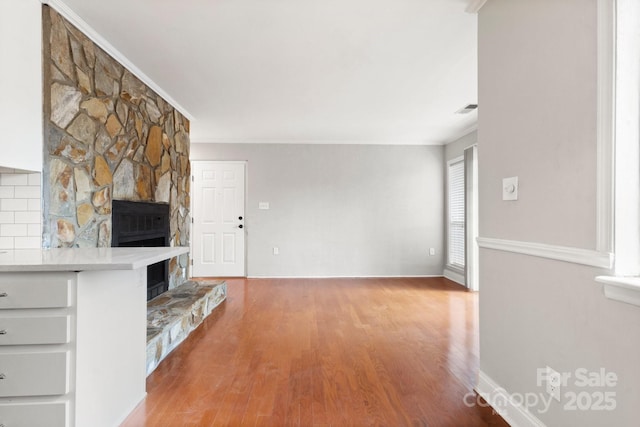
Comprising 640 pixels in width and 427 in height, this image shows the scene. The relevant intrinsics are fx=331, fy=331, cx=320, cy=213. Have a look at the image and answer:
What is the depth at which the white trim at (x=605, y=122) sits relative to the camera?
1138 millimetres

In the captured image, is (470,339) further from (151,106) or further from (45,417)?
(151,106)

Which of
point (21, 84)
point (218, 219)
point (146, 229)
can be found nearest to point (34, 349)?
point (21, 84)

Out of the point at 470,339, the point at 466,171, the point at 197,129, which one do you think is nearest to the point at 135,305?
the point at 470,339

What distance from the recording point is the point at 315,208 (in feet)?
18.7

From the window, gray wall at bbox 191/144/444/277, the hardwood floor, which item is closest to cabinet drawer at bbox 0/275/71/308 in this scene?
the hardwood floor

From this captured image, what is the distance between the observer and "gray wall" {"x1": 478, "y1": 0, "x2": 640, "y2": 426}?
120cm

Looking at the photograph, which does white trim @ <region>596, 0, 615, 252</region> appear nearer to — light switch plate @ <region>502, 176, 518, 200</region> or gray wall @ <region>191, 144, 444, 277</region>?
light switch plate @ <region>502, 176, 518, 200</region>

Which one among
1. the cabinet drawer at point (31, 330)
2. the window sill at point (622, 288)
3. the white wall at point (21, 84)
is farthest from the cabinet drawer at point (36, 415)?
the window sill at point (622, 288)

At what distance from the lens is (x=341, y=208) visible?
18.8 ft

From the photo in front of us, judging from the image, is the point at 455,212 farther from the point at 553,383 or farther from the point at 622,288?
the point at 622,288

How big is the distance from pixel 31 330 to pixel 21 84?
4.53 ft

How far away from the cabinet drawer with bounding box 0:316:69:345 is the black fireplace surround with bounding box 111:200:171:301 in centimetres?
135

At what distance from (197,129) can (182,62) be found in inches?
91.9

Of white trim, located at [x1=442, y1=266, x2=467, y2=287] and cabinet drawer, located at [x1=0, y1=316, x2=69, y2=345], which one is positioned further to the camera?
white trim, located at [x1=442, y1=266, x2=467, y2=287]
